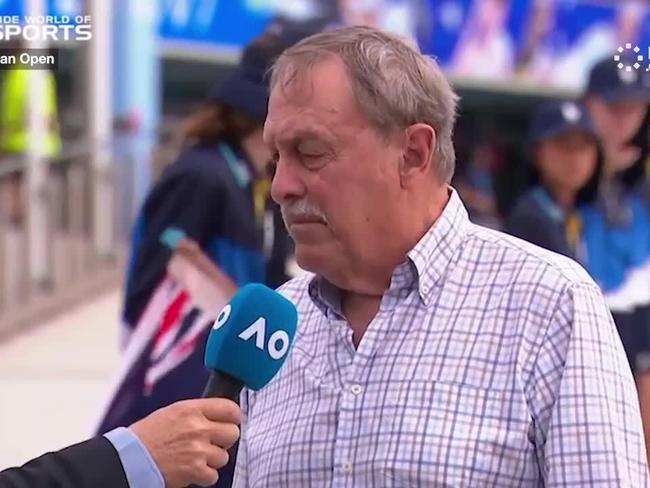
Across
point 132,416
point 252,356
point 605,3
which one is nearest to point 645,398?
point 132,416

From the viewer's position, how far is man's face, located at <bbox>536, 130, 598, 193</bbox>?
488 centimetres

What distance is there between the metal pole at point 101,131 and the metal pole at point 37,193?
2.27 feet

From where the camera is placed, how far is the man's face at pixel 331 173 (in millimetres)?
2408

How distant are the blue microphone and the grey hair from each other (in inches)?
13.7

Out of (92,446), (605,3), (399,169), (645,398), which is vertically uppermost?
(399,169)

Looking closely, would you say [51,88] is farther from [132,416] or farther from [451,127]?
[451,127]

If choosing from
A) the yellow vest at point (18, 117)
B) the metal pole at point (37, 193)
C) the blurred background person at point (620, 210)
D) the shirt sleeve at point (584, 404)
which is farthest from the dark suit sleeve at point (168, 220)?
the yellow vest at point (18, 117)

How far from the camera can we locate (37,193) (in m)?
10.8

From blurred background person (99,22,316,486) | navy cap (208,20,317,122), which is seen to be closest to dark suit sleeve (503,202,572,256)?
blurred background person (99,22,316,486)

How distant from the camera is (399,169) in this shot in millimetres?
2445

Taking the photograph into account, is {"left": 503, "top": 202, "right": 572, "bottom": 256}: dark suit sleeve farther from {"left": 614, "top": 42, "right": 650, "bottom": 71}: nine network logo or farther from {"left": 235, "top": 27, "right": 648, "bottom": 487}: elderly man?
{"left": 235, "top": 27, "right": 648, "bottom": 487}: elderly man

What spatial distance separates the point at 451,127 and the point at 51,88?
365 inches

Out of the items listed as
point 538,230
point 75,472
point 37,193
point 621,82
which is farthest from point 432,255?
point 37,193

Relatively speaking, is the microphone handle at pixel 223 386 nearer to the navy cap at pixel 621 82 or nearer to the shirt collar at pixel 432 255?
the shirt collar at pixel 432 255
